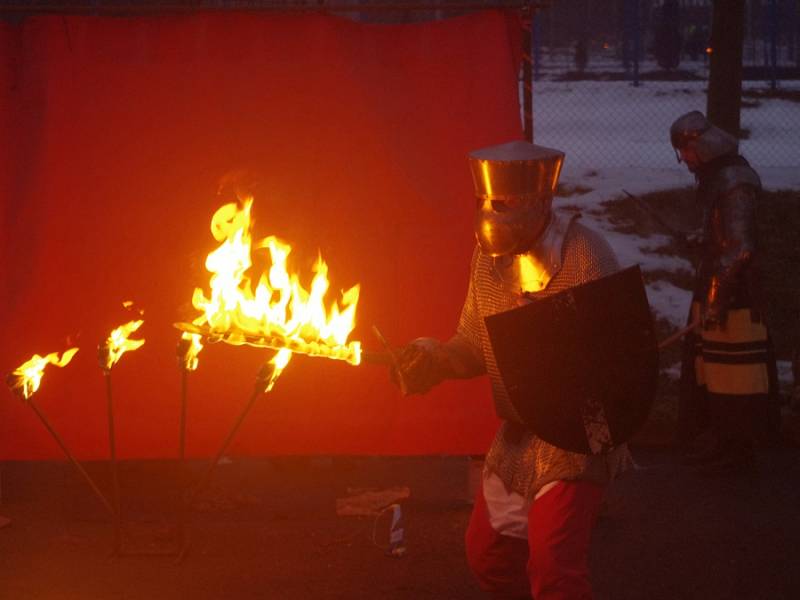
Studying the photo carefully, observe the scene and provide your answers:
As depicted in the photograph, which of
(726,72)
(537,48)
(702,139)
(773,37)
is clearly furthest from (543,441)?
(537,48)

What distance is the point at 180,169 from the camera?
226 inches

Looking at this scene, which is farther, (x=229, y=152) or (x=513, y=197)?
(x=229, y=152)

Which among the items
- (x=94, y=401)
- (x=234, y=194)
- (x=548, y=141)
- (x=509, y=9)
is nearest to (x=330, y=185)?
(x=234, y=194)

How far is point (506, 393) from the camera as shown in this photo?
3984mm

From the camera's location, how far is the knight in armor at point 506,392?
3.82 metres

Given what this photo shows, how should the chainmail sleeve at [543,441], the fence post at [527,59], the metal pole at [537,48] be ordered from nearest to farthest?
the chainmail sleeve at [543,441] → the fence post at [527,59] → the metal pole at [537,48]

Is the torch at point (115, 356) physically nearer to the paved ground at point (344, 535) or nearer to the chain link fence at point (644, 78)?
the paved ground at point (344, 535)

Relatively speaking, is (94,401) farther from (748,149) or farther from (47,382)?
(748,149)

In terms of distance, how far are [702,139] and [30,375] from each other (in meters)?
3.72

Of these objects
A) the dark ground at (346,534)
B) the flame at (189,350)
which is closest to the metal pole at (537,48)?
the dark ground at (346,534)

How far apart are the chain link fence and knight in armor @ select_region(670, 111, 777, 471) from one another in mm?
9072

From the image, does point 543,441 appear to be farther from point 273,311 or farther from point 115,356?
point 115,356

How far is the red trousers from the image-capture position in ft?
12.3

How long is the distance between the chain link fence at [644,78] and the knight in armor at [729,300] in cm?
907
